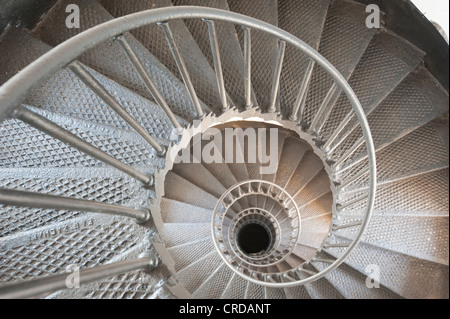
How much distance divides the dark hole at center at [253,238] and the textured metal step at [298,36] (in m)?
4.27

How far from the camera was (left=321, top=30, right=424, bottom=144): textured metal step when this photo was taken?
3.96 metres

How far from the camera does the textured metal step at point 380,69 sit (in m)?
3.96

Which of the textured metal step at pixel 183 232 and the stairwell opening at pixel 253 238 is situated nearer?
the textured metal step at pixel 183 232

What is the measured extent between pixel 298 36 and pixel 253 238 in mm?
4859

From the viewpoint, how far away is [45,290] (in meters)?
1.36

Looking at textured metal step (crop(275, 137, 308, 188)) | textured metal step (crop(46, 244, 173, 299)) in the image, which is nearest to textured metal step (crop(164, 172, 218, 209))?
textured metal step (crop(275, 137, 308, 188))

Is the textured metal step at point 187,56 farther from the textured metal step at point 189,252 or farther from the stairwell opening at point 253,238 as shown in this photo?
the stairwell opening at point 253,238

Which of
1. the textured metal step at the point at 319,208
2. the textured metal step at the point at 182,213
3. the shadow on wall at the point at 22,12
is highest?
the shadow on wall at the point at 22,12

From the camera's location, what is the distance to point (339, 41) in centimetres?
399

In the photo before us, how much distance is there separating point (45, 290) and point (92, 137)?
160 centimetres

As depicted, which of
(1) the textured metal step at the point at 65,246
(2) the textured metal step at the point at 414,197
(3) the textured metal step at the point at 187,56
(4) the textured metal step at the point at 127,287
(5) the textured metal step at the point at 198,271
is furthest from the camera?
(5) the textured metal step at the point at 198,271

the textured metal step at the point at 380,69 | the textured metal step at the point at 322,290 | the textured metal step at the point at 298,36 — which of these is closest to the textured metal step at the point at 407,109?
the textured metal step at the point at 380,69

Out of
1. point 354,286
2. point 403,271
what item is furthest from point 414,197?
point 354,286

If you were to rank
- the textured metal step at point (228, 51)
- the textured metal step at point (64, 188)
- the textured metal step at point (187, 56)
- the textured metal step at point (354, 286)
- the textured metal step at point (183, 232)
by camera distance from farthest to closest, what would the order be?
1. the textured metal step at point (183, 232)
2. the textured metal step at point (354, 286)
3. the textured metal step at point (228, 51)
4. the textured metal step at point (187, 56)
5. the textured metal step at point (64, 188)
